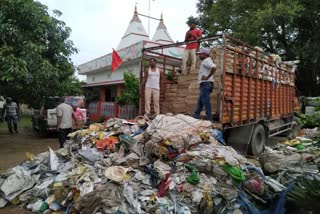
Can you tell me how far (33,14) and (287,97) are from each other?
7.94m

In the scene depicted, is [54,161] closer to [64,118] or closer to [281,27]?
[64,118]

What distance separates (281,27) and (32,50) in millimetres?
13250

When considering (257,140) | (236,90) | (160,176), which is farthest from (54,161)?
(257,140)

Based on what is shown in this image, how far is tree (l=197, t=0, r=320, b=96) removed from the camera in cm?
1343

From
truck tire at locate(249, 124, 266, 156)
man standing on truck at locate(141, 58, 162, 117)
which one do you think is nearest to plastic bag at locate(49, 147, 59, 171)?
man standing on truck at locate(141, 58, 162, 117)

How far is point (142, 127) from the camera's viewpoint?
573 centimetres

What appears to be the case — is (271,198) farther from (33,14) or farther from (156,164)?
(33,14)

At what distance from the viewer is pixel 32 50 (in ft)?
23.6

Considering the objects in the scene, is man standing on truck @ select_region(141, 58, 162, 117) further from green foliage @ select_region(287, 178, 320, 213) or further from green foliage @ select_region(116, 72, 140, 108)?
green foliage @ select_region(116, 72, 140, 108)

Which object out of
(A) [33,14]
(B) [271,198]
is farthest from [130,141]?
(A) [33,14]

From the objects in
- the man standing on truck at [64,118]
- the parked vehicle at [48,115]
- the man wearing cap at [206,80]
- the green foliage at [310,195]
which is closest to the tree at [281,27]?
the man wearing cap at [206,80]

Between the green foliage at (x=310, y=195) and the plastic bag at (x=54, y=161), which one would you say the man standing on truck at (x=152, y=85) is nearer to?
the plastic bag at (x=54, y=161)

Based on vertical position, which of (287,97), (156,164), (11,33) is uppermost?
(11,33)

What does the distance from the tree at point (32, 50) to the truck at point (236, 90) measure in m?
2.61
